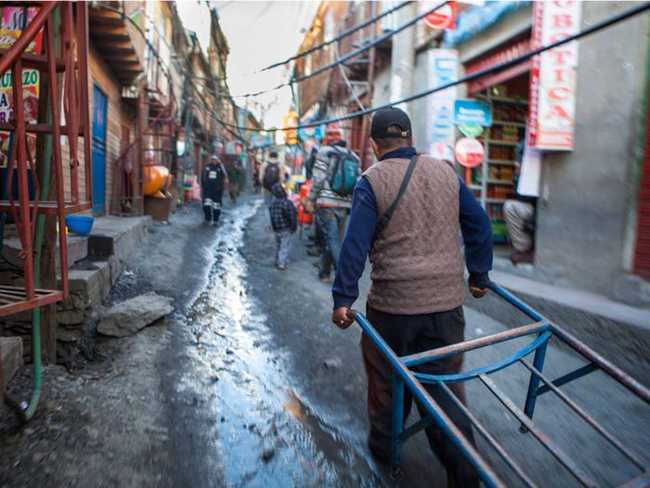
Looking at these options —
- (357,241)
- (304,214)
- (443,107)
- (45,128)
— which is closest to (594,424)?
(357,241)

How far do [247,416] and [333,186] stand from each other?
12.5 ft

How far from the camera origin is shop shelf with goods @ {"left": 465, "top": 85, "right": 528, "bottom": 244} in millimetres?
7887

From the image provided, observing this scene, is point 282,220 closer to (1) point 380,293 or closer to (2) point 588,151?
(2) point 588,151

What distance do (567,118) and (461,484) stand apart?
14.4ft

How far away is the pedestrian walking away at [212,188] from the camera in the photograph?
461 inches

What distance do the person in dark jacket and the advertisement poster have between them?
3.83 m

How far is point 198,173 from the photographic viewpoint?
2430 centimetres

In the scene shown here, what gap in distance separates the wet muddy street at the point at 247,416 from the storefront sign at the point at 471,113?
11.2 feet

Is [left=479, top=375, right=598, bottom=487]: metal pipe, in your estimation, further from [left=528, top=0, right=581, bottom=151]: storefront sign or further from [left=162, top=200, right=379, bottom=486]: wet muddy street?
[left=528, top=0, right=581, bottom=151]: storefront sign

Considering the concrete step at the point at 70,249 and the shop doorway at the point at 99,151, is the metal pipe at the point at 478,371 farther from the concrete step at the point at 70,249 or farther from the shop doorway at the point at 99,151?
the shop doorway at the point at 99,151

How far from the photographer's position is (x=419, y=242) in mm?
2299

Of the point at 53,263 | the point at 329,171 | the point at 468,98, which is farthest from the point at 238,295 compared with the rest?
the point at 468,98

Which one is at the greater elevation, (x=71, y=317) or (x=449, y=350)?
(x=449, y=350)

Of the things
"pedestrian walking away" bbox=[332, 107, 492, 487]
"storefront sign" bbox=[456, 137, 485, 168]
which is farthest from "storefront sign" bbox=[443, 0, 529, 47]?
"pedestrian walking away" bbox=[332, 107, 492, 487]
